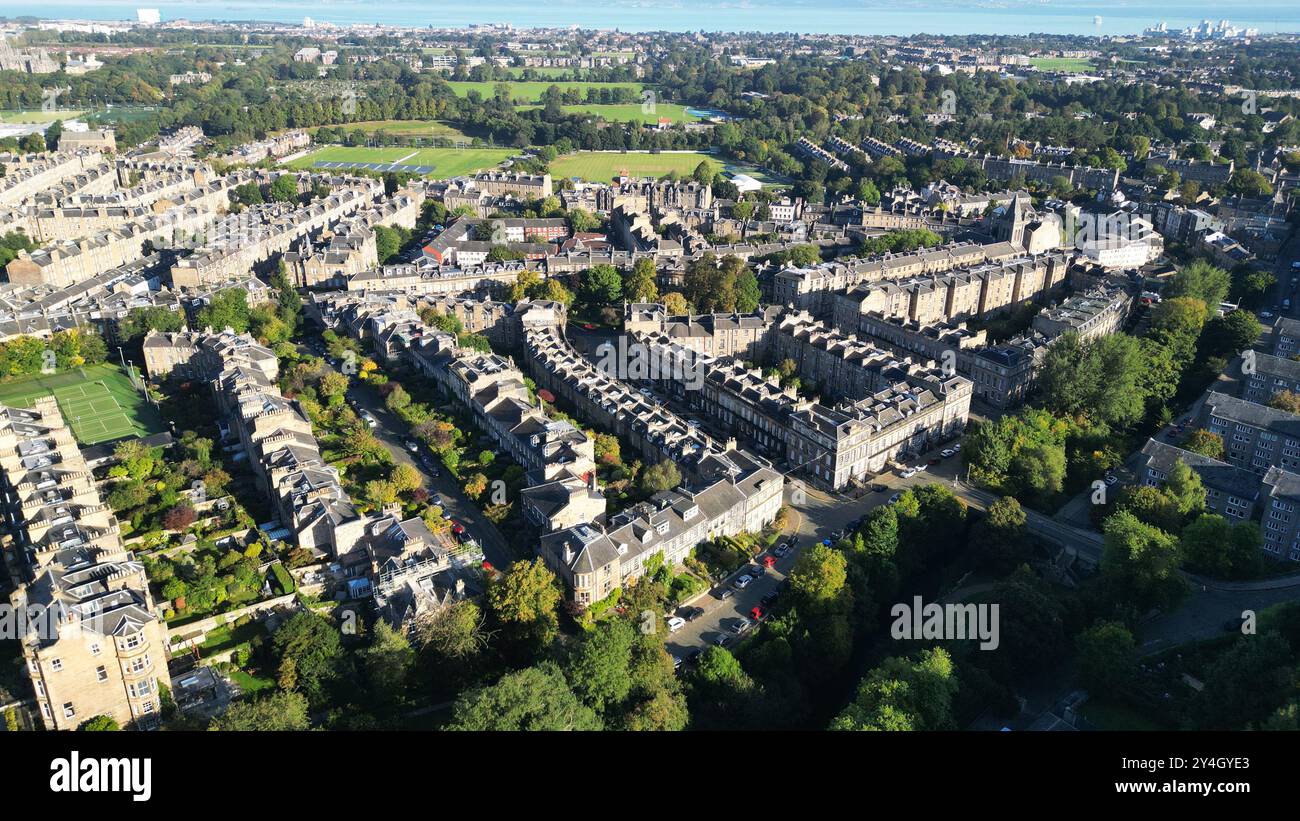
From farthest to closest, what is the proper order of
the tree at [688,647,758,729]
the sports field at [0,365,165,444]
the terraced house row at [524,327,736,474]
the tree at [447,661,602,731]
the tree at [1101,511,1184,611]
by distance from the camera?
1. the sports field at [0,365,165,444]
2. the terraced house row at [524,327,736,474]
3. the tree at [1101,511,1184,611]
4. the tree at [688,647,758,729]
5. the tree at [447,661,602,731]

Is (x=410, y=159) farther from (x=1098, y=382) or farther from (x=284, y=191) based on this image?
(x=1098, y=382)

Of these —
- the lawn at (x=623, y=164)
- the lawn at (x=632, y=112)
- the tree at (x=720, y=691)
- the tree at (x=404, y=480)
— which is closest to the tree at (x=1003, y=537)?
the tree at (x=720, y=691)

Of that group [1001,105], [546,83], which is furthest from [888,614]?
[546,83]

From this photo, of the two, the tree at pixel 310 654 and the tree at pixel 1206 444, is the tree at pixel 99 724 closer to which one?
the tree at pixel 310 654

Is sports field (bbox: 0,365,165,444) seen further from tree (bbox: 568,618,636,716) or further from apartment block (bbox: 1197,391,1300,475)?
apartment block (bbox: 1197,391,1300,475)

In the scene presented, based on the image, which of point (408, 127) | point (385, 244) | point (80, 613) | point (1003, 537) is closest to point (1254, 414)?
point (1003, 537)

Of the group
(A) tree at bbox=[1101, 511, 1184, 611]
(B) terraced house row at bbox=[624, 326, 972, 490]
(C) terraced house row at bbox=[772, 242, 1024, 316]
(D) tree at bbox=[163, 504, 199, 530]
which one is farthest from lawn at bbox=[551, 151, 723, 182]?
(A) tree at bbox=[1101, 511, 1184, 611]

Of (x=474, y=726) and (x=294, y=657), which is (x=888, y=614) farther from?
(x=294, y=657)
